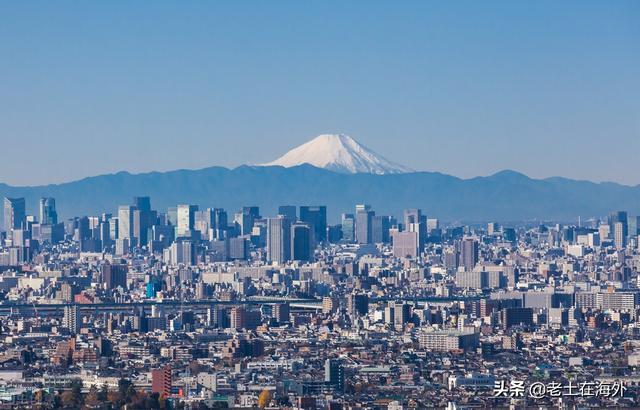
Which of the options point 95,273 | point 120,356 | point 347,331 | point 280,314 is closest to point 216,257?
point 95,273

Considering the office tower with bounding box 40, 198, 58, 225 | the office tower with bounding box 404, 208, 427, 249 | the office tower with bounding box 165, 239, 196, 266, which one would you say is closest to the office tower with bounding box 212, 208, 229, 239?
the office tower with bounding box 404, 208, 427, 249

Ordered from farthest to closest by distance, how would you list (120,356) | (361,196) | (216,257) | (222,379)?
(361,196), (216,257), (120,356), (222,379)

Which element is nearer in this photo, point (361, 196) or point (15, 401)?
point (15, 401)

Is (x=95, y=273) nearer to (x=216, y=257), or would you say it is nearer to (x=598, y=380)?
(x=216, y=257)

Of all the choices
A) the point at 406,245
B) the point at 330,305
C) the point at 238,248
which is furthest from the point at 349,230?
the point at 330,305

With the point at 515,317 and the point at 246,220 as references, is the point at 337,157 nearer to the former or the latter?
the point at 246,220

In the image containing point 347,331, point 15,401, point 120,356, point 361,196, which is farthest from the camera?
point 361,196
